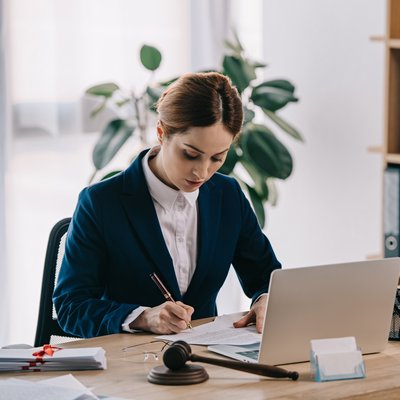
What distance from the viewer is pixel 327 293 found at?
6.32 feet

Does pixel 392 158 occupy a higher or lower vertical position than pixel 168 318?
higher

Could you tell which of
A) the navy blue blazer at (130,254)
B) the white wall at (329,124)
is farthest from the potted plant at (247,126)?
the navy blue blazer at (130,254)

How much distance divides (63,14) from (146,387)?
7.89 ft

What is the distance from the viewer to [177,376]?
1853 mm

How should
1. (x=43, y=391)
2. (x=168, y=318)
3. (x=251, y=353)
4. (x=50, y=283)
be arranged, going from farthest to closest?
(x=50, y=283)
(x=168, y=318)
(x=251, y=353)
(x=43, y=391)

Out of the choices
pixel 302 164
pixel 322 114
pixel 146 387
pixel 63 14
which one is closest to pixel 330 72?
pixel 322 114

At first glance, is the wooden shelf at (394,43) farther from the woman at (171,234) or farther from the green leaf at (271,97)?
the woman at (171,234)

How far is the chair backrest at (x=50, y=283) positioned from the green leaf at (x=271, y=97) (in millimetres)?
1541

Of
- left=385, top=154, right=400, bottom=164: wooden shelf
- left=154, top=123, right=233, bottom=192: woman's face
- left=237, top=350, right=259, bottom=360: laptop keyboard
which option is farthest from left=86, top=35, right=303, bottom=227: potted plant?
left=237, top=350, right=259, bottom=360: laptop keyboard

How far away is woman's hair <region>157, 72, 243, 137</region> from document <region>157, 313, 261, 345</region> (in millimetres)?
476

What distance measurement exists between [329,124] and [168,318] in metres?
2.30

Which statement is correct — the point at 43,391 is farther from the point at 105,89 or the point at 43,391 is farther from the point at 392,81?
the point at 105,89

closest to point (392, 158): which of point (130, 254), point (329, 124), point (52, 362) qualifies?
point (329, 124)

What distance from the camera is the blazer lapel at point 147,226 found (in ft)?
7.94
